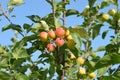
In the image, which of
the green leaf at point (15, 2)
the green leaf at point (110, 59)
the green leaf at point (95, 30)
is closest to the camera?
the green leaf at point (110, 59)

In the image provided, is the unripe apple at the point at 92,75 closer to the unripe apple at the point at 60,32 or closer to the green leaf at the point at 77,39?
the green leaf at the point at 77,39

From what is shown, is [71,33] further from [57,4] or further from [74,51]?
[57,4]

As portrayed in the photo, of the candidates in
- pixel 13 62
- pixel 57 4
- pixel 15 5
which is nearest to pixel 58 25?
pixel 57 4

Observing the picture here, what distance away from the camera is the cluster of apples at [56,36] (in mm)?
2953

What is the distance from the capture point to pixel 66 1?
3635 mm

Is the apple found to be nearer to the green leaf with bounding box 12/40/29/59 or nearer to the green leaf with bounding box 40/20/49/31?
the green leaf with bounding box 40/20/49/31

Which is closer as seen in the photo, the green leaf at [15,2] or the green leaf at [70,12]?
the green leaf at [70,12]

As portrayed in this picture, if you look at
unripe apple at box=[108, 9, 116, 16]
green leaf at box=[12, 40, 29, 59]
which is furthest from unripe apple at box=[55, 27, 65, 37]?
unripe apple at box=[108, 9, 116, 16]

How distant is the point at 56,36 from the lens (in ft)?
9.92

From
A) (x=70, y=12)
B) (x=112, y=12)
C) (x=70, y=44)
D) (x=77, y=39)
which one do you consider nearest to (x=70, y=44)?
(x=70, y=44)

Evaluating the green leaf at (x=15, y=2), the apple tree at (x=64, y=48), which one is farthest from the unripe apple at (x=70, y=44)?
the green leaf at (x=15, y=2)

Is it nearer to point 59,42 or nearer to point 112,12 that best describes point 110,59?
point 59,42

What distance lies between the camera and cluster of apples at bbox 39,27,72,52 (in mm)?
2953

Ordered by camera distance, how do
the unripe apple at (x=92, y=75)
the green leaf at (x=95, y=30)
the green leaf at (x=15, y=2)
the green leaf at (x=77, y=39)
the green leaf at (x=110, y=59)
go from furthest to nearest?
the green leaf at (x=15, y=2)
the green leaf at (x=95, y=30)
the unripe apple at (x=92, y=75)
the green leaf at (x=77, y=39)
the green leaf at (x=110, y=59)
